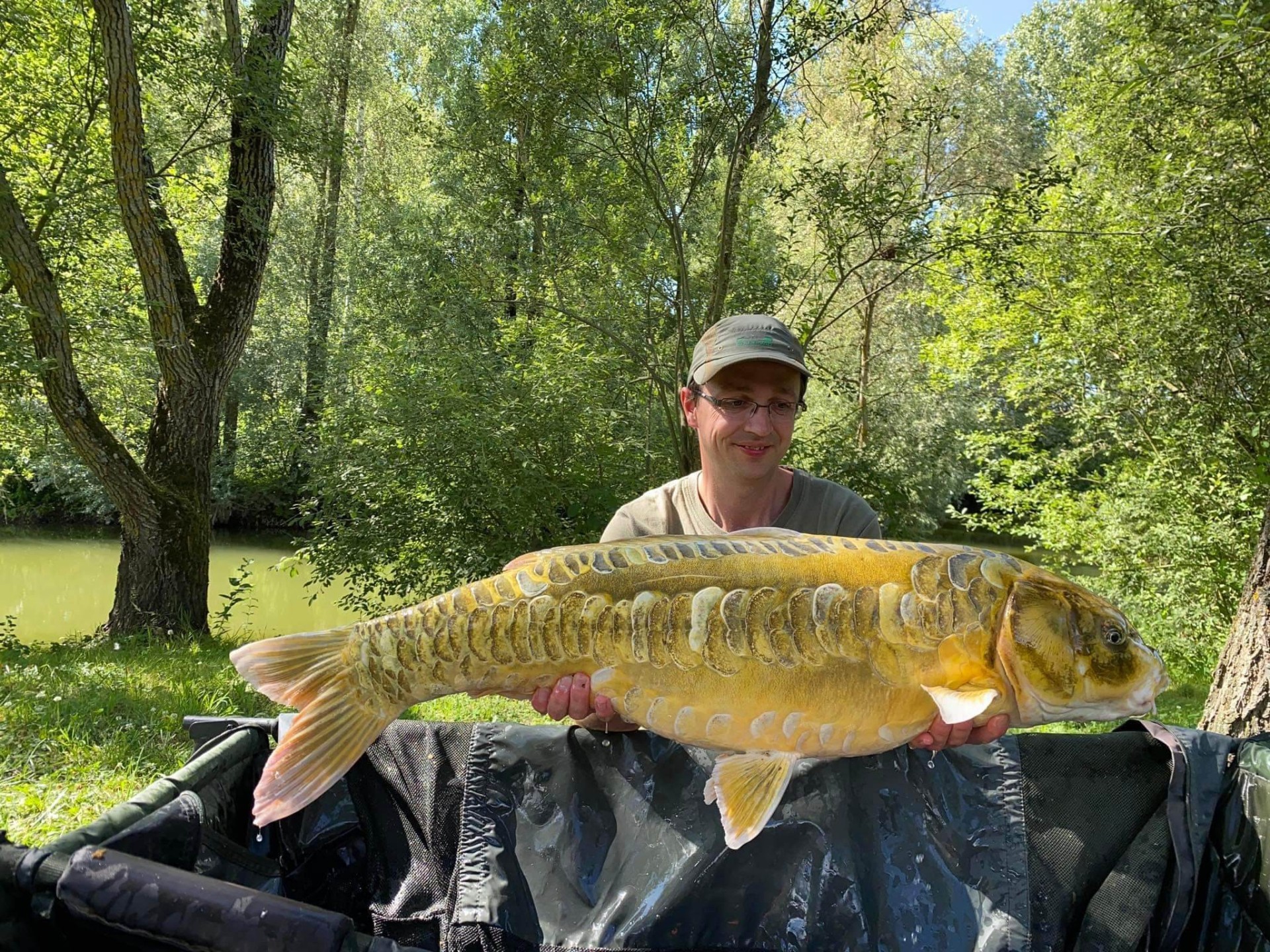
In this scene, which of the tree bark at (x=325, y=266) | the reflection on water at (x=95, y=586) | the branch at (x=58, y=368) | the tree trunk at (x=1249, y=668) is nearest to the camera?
the tree trunk at (x=1249, y=668)

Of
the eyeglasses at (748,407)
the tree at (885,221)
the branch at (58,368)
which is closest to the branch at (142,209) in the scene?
the branch at (58,368)

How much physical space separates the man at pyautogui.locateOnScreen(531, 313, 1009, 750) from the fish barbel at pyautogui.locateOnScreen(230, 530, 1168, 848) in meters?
0.41

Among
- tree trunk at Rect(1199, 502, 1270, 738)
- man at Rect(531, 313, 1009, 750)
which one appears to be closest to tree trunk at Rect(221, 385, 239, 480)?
man at Rect(531, 313, 1009, 750)

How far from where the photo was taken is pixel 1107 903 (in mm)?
1420

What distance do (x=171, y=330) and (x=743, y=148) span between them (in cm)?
383

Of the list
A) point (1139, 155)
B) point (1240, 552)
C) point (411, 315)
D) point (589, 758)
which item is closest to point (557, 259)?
point (411, 315)

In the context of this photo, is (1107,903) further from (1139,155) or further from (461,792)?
(1139,155)

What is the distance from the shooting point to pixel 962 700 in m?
1.19

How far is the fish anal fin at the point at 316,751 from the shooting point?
1.23 meters

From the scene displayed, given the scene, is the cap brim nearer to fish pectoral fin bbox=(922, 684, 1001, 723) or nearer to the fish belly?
the fish belly

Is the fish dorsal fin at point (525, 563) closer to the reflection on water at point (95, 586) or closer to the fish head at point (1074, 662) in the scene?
the fish head at point (1074, 662)

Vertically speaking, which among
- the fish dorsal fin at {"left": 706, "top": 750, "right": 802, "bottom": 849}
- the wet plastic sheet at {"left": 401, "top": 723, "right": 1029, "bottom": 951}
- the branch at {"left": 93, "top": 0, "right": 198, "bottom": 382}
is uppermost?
the branch at {"left": 93, "top": 0, "right": 198, "bottom": 382}

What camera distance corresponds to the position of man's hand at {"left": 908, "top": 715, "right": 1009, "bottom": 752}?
1281 millimetres

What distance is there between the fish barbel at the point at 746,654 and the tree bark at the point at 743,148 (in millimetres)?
4291
